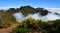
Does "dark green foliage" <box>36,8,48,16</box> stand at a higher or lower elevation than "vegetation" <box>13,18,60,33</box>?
higher

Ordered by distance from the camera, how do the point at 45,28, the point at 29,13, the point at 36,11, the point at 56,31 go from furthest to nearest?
the point at 36,11
the point at 29,13
the point at 45,28
the point at 56,31

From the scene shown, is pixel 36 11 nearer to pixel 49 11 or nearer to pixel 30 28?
pixel 49 11

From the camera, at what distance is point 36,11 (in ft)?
91.0

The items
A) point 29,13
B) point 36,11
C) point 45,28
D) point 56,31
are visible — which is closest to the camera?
point 56,31

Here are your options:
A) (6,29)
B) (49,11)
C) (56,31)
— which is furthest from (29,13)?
(56,31)

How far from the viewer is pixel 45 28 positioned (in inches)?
607

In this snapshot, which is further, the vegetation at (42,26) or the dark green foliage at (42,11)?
the dark green foliage at (42,11)

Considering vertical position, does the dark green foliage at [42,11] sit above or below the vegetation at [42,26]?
above

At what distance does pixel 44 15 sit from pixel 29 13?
2.22m

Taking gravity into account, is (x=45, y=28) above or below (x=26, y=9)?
below

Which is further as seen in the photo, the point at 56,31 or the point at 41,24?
the point at 41,24

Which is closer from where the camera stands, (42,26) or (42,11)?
(42,26)

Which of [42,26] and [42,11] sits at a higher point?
[42,11]

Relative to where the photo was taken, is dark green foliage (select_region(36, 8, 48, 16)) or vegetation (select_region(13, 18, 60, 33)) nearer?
vegetation (select_region(13, 18, 60, 33))
